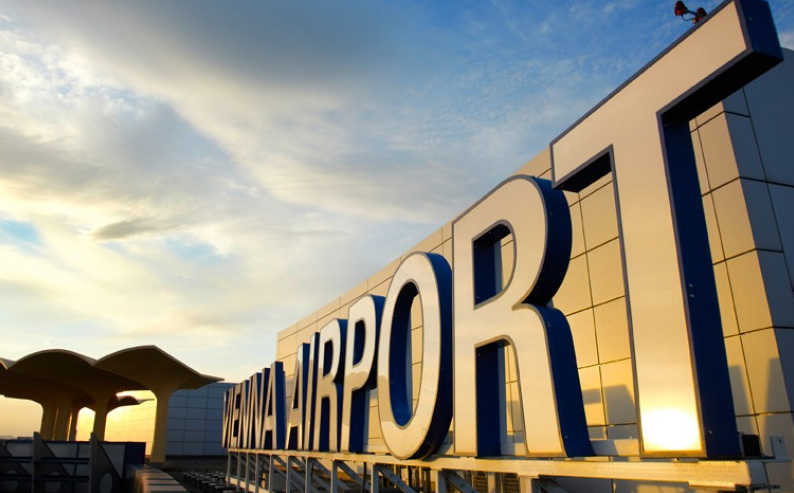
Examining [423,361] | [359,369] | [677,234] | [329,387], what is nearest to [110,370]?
[329,387]

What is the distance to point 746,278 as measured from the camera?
8383 millimetres

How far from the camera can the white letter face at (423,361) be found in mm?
7523

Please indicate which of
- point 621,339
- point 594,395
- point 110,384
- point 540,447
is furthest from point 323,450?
point 110,384

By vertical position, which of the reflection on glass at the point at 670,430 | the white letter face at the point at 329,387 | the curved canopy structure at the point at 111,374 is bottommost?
the reflection on glass at the point at 670,430

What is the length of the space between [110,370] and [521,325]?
44.6m

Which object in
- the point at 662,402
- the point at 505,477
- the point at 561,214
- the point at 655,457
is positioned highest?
the point at 561,214

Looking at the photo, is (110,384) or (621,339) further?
(110,384)

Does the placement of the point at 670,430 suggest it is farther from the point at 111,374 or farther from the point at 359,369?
the point at 111,374

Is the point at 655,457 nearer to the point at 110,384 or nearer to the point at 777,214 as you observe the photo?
the point at 777,214

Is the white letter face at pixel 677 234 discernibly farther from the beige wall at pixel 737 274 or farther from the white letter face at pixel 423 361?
the white letter face at pixel 423 361

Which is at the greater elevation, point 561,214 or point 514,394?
point 561,214

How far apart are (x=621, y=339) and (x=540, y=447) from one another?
18.2 feet

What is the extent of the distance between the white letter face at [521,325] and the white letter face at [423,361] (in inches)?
17.0

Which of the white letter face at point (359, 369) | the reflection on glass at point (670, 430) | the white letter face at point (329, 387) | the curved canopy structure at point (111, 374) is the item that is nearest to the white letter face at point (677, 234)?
the reflection on glass at point (670, 430)
